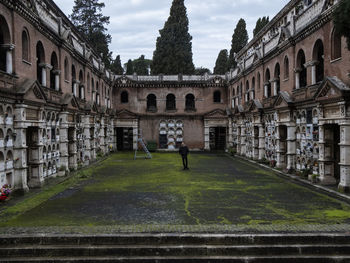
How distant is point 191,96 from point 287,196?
2325 centimetres

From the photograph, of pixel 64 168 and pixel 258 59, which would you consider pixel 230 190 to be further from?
pixel 258 59

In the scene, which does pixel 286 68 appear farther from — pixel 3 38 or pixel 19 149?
pixel 19 149

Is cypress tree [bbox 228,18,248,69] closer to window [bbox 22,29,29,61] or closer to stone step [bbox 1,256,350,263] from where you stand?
window [bbox 22,29,29,61]

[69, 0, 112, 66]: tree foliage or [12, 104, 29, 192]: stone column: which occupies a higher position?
[69, 0, 112, 66]: tree foliage

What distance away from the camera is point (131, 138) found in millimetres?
33375

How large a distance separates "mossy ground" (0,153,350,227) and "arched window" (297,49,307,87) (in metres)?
5.14

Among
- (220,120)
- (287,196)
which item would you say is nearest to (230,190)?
(287,196)

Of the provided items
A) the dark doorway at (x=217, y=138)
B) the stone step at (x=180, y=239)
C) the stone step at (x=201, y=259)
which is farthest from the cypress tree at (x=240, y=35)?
the stone step at (x=201, y=259)

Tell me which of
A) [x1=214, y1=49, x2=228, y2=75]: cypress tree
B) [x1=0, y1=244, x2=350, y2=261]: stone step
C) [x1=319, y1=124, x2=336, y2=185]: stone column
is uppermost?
[x1=214, y1=49, x2=228, y2=75]: cypress tree

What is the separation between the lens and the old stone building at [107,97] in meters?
11.1

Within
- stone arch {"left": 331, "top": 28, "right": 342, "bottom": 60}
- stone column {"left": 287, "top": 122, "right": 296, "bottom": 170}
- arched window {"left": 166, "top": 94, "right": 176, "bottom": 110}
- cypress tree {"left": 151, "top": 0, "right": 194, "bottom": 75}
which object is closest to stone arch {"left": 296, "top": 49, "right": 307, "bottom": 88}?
stone column {"left": 287, "top": 122, "right": 296, "bottom": 170}

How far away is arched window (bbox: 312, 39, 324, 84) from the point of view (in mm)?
13773

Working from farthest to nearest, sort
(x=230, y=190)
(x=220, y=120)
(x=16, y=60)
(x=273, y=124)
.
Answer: (x=220, y=120), (x=273, y=124), (x=230, y=190), (x=16, y=60)

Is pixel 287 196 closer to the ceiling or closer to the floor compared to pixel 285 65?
closer to the floor
